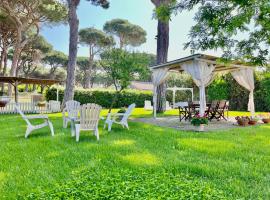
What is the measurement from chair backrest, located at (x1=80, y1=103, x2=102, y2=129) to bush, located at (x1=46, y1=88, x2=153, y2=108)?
13.8 metres

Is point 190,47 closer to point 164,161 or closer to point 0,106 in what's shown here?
point 164,161

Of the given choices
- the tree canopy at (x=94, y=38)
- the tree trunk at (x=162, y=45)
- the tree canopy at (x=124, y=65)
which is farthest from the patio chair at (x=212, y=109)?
the tree canopy at (x=94, y=38)

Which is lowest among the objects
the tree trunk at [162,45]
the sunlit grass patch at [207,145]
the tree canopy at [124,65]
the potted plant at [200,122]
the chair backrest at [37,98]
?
the sunlit grass patch at [207,145]

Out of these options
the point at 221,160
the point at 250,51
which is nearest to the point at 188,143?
the point at 221,160

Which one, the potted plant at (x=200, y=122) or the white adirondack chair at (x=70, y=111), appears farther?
the white adirondack chair at (x=70, y=111)

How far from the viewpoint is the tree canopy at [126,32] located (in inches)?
1481

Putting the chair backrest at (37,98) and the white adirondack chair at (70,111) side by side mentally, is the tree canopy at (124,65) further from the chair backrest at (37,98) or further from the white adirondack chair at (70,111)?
the chair backrest at (37,98)

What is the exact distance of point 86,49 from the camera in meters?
40.3

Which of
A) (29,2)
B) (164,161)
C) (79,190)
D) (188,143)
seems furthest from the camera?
(29,2)

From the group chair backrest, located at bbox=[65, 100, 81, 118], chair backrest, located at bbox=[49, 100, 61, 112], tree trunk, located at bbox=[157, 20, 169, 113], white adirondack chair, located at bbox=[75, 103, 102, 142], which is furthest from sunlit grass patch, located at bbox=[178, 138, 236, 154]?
chair backrest, located at bbox=[49, 100, 61, 112]

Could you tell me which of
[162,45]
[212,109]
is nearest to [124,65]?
[162,45]

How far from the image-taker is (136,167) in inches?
207

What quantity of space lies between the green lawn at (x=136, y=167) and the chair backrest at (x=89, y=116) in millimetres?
417

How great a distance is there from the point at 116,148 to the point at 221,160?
94.3 inches
